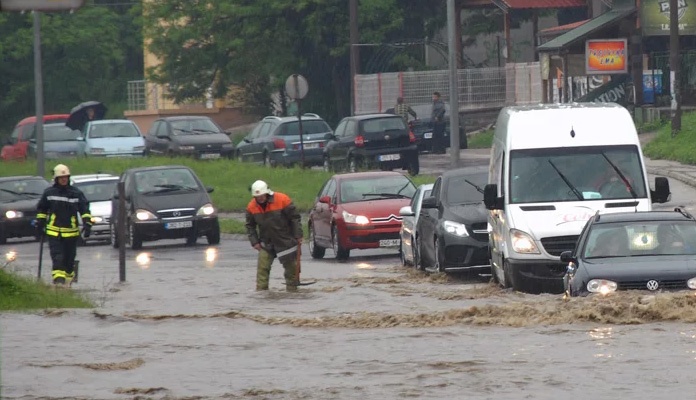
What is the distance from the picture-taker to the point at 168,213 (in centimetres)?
3353

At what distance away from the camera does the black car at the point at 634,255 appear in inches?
666

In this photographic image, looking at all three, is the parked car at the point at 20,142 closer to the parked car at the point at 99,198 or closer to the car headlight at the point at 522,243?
the parked car at the point at 99,198

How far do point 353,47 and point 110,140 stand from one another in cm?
930

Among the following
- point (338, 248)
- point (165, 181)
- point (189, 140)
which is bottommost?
point (338, 248)

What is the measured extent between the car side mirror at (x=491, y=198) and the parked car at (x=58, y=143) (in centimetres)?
3219

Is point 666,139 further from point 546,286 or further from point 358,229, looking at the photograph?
point 546,286

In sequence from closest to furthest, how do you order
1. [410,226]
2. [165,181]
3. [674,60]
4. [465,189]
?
1. [465,189]
2. [410,226]
3. [165,181]
4. [674,60]

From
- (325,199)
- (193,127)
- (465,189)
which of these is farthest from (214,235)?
(193,127)

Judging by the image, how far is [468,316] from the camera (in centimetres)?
1739

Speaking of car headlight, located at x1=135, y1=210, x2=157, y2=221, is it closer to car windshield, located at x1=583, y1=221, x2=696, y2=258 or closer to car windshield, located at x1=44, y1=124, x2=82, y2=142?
car windshield, located at x1=583, y1=221, x2=696, y2=258

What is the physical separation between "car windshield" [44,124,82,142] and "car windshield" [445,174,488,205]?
2994 cm

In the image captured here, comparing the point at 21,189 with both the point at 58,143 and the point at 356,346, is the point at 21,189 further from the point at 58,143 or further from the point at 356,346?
the point at 356,346

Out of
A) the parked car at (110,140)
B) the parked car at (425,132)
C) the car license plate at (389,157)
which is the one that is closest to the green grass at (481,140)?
the parked car at (425,132)

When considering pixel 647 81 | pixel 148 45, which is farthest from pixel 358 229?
pixel 148 45
